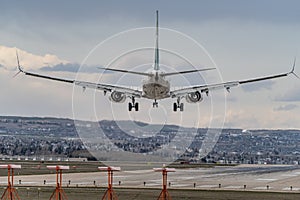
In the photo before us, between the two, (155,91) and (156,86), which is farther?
(155,91)

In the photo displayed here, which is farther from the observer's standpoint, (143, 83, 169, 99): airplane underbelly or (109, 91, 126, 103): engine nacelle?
(109, 91, 126, 103): engine nacelle

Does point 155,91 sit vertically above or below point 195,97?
above

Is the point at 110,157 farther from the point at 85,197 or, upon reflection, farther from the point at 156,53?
the point at 85,197

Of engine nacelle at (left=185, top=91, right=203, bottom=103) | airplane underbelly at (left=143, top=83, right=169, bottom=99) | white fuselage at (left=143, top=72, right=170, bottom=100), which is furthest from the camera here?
engine nacelle at (left=185, top=91, right=203, bottom=103)

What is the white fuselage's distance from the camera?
241ft

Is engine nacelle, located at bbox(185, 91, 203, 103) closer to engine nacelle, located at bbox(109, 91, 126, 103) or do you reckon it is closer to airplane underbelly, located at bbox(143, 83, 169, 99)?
airplane underbelly, located at bbox(143, 83, 169, 99)

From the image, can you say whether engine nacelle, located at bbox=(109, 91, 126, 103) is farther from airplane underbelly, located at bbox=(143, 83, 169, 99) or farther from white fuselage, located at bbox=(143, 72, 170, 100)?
white fuselage, located at bbox=(143, 72, 170, 100)

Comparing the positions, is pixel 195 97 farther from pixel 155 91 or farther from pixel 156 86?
pixel 156 86

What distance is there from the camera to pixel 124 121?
8256 cm

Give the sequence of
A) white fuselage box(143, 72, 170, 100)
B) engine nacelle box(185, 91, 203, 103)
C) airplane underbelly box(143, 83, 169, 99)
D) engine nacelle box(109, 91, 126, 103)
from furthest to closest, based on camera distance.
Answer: engine nacelle box(185, 91, 203, 103), engine nacelle box(109, 91, 126, 103), airplane underbelly box(143, 83, 169, 99), white fuselage box(143, 72, 170, 100)

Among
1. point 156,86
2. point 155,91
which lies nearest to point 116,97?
point 155,91

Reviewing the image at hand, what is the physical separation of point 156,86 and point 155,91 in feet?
4.27

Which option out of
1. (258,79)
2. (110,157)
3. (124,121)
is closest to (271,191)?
(258,79)

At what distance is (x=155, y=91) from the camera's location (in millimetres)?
74812
